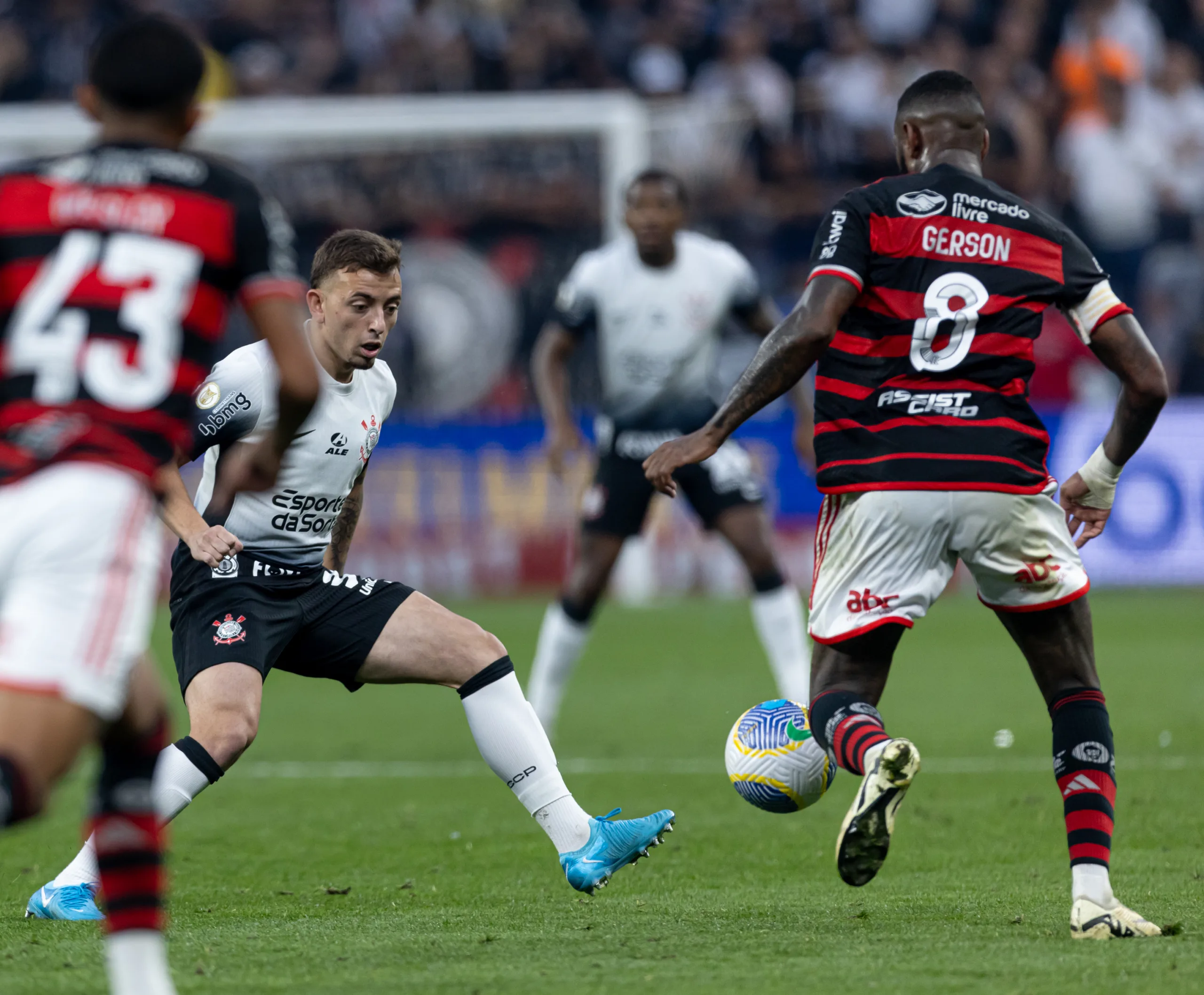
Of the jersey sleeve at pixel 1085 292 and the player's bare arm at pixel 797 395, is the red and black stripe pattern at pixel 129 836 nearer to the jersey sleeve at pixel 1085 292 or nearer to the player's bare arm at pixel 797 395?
the jersey sleeve at pixel 1085 292

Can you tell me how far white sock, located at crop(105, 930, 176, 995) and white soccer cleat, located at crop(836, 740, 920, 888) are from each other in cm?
164

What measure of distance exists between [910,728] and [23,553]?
702cm

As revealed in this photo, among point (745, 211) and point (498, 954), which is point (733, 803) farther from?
point (745, 211)

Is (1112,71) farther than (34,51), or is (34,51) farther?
(34,51)

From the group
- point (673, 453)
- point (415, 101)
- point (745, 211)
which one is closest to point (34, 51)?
point (415, 101)

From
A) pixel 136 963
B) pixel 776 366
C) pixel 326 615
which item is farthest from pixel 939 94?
pixel 136 963

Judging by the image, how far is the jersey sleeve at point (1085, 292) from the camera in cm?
498

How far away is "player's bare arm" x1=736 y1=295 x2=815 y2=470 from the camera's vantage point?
9602mm

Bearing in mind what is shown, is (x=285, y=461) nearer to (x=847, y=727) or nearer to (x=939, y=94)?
(x=847, y=727)

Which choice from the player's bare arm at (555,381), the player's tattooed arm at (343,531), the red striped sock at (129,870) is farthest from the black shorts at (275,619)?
the player's bare arm at (555,381)

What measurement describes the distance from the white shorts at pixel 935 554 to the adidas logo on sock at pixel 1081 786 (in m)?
0.47

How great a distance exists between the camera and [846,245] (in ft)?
16.1

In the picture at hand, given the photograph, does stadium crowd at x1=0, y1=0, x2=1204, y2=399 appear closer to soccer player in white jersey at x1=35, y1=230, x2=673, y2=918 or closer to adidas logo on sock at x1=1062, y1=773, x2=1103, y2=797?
soccer player in white jersey at x1=35, y1=230, x2=673, y2=918

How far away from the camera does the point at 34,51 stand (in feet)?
69.9
